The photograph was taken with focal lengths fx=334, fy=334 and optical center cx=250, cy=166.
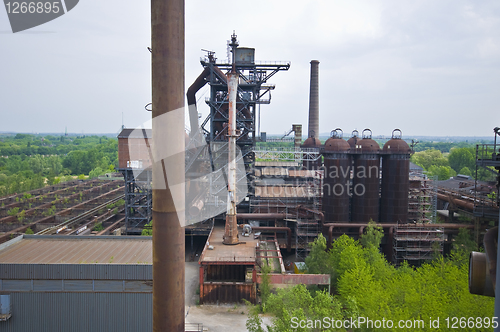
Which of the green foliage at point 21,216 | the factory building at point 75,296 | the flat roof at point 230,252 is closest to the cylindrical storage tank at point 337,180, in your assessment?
the flat roof at point 230,252

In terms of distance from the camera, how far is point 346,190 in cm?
2350

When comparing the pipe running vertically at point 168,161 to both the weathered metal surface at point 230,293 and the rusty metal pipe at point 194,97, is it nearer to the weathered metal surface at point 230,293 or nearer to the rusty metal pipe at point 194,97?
the weathered metal surface at point 230,293

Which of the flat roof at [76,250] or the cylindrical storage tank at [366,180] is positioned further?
the cylindrical storage tank at [366,180]

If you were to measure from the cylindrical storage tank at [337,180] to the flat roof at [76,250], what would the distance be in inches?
520

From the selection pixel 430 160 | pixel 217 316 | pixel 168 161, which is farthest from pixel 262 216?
pixel 430 160

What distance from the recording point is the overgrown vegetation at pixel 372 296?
10.6 metres

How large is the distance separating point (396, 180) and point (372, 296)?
13.4m

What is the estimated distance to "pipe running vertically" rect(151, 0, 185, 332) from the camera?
25.2 ft

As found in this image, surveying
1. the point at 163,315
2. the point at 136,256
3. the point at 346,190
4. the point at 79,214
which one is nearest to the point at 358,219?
the point at 346,190

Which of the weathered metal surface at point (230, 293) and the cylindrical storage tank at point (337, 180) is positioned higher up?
the cylindrical storage tank at point (337, 180)

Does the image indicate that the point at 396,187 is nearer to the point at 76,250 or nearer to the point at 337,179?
the point at 337,179

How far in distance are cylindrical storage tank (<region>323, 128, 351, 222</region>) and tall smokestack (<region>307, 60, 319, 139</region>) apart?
2870 cm

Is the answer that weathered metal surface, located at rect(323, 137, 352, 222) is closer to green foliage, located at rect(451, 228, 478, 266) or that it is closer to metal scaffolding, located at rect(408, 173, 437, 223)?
metal scaffolding, located at rect(408, 173, 437, 223)

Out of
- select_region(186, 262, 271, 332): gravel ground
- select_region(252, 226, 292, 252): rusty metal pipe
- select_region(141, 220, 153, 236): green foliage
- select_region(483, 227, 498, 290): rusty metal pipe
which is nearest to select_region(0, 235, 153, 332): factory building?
select_region(186, 262, 271, 332): gravel ground
